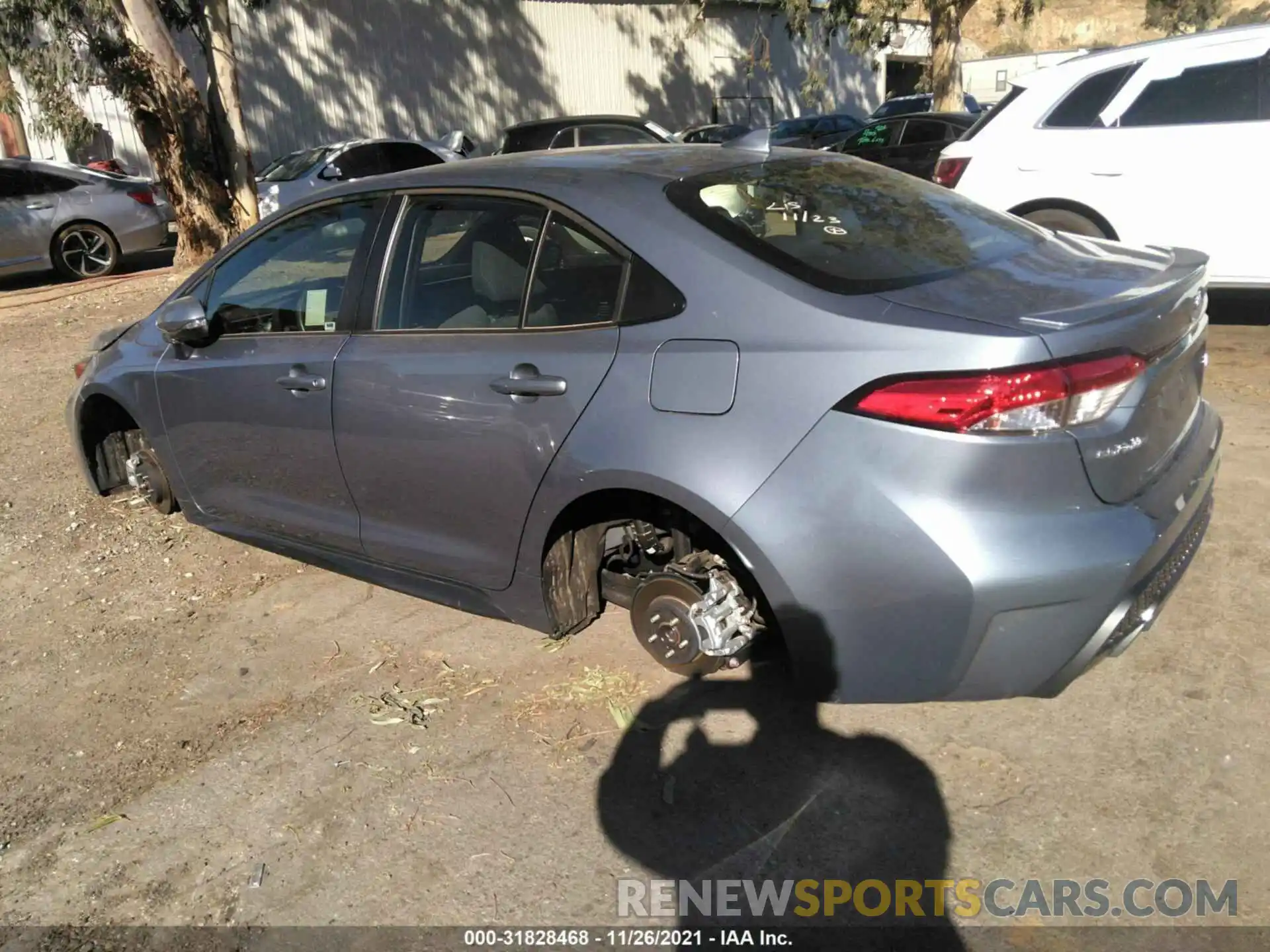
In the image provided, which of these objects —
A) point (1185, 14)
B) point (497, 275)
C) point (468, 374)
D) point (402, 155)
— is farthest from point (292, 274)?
point (1185, 14)

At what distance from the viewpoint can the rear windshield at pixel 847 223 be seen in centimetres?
287

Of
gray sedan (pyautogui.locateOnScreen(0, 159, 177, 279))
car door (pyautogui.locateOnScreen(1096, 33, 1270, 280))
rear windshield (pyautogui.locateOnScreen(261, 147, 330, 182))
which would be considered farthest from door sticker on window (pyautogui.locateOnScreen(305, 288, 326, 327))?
rear windshield (pyautogui.locateOnScreen(261, 147, 330, 182))

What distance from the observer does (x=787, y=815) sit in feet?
9.15

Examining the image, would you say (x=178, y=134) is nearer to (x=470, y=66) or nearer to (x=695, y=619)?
(x=695, y=619)

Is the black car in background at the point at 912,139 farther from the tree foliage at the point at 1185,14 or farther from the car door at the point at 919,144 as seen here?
the tree foliage at the point at 1185,14

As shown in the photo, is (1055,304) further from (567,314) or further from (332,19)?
(332,19)

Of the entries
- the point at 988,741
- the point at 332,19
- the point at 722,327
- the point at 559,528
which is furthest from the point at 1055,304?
the point at 332,19

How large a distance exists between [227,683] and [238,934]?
1304mm

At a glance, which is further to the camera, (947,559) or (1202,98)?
(1202,98)

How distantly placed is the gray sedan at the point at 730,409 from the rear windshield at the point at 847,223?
15 millimetres

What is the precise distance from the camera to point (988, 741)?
3.01 metres

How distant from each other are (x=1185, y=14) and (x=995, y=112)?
6858 centimetres
